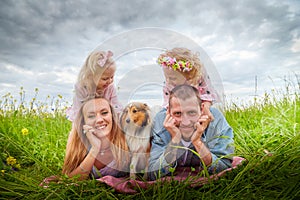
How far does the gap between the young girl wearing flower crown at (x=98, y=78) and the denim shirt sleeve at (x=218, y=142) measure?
84 cm

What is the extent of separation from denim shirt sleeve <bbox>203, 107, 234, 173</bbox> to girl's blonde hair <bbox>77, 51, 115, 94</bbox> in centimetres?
102

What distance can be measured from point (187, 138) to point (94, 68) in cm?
101

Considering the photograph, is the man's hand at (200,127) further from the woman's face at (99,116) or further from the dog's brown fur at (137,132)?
the woman's face at (99,116)

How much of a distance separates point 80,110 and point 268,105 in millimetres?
3489

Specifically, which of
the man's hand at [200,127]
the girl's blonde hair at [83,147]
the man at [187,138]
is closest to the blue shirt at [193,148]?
the man at [187,138]

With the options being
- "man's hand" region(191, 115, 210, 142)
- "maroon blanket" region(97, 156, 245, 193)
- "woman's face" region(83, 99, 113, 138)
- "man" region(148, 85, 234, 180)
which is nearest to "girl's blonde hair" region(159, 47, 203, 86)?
"man" region(148, 85, 234, 180)

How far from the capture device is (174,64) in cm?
278

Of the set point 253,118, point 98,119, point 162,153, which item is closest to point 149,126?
point 162,153

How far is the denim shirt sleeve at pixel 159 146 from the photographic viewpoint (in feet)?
9.16

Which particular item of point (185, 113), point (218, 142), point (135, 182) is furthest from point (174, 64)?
point (135, 182)

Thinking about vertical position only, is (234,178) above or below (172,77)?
below

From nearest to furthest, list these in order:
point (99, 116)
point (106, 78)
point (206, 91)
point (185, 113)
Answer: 1. point (185, 113)
2. point (99, 116)
3. point (106, 78)
4. point (206, 91)

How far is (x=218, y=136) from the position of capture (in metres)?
2.89

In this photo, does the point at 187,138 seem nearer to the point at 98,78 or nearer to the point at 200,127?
the point at 200,127
